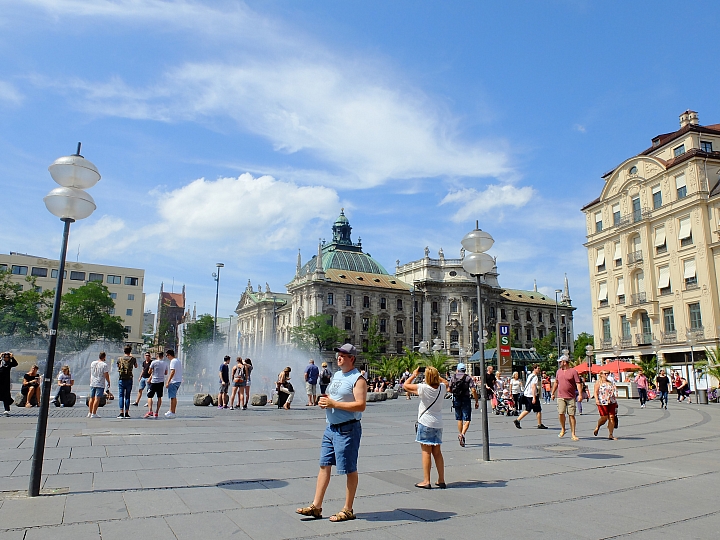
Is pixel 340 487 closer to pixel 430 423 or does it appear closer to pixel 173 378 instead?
pixel 430 423

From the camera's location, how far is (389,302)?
3748 inches

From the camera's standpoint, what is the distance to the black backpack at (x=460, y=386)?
11789mm

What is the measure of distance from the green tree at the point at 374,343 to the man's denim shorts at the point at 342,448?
80.5m

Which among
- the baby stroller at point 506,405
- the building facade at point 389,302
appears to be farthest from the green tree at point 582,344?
the baby stroller at point 506,405

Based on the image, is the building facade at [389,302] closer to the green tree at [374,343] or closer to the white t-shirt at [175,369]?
the green tree at [374,343]

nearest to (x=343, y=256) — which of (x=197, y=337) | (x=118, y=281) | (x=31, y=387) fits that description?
(x=197, y=337)

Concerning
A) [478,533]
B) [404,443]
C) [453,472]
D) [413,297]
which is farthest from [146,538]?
[413,297]

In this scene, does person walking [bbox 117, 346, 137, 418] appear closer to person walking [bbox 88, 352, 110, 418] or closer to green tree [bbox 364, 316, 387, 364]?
person walking [bbox 88, 352, 110, 418]

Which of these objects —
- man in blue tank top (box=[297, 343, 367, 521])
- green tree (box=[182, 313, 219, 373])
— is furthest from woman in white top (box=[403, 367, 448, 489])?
green tree (box=[182, 313, 219, 373])

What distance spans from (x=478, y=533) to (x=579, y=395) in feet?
32.7

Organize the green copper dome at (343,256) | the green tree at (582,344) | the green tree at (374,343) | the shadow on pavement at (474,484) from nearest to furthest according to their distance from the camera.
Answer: the shadow on pavement at (474,484) < the green tree at (582,344) < the green tree at (374,343) < the green copper dome at (343,256)

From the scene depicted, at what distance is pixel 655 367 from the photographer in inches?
1590

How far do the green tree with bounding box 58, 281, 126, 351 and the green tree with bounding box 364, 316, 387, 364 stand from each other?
3708 centimetres

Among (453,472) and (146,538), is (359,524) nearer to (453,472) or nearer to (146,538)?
(146,538)
